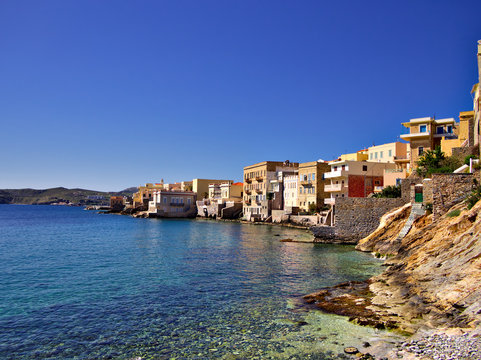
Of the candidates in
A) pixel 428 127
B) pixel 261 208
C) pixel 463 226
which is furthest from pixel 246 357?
pixel 261 208

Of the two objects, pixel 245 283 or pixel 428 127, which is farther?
pixel 428 127

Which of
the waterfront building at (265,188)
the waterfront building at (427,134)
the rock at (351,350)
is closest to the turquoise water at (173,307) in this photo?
the rock at (351,350)

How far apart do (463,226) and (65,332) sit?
62.5 feet

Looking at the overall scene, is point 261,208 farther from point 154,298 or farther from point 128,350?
point 128,350

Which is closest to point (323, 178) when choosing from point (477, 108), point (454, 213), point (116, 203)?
point (477, 108)

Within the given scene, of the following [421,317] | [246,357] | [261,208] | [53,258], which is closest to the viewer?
[246,357]

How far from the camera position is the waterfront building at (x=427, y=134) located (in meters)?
47.0

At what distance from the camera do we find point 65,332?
41.5 feet

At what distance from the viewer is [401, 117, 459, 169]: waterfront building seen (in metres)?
47.0

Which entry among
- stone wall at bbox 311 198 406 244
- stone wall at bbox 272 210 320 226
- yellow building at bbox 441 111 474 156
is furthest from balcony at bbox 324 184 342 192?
stone wall at bbox 311 198 406 244

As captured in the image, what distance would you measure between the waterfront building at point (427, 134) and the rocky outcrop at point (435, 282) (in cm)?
2673

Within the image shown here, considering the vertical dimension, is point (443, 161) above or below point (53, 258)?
above

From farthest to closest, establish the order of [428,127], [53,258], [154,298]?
[428,127] → [53,258] → [154,298]

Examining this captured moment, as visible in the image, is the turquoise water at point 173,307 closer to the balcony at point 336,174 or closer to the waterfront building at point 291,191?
the balcony at point 336,174
